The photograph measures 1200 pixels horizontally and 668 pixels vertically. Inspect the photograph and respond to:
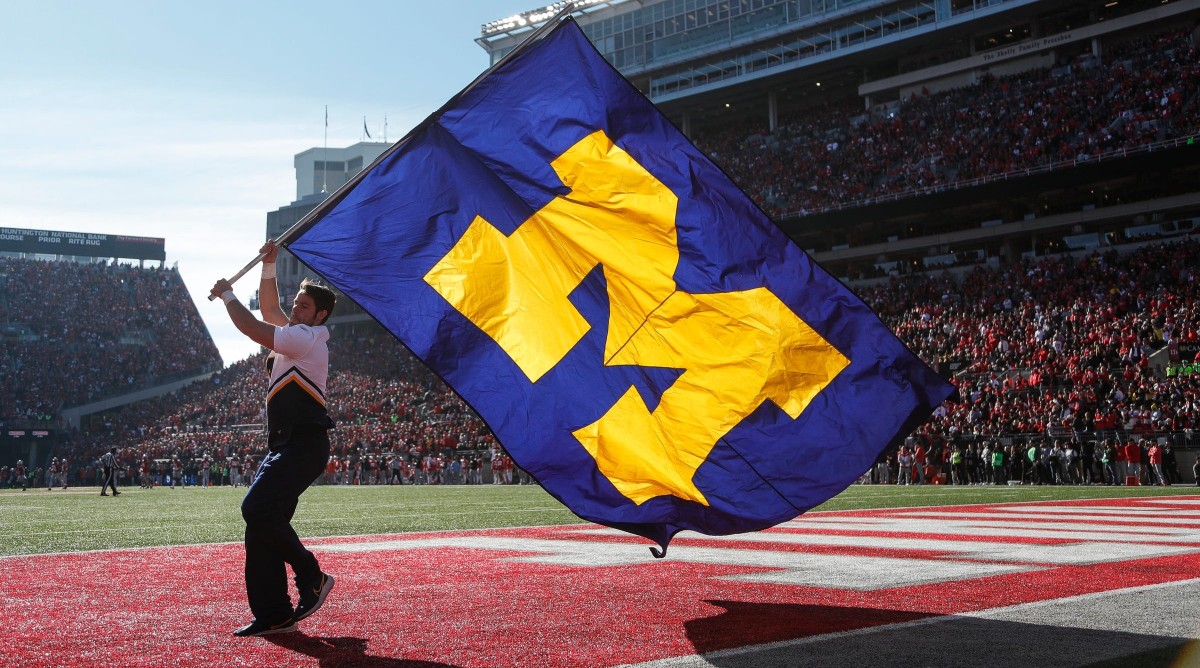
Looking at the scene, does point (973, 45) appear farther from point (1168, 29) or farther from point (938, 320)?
point (938, 320)

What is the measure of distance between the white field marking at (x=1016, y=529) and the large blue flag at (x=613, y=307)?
5072mm

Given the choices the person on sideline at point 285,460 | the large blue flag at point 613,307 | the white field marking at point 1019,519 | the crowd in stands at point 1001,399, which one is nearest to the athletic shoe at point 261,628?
the person on sideline at point 285,460

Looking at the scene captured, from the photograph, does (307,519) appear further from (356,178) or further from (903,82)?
(903,82)

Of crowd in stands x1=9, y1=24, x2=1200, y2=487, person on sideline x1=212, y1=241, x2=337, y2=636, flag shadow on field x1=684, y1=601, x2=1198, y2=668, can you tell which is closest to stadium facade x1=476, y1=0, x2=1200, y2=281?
crowd in stands x1=9, y1=24, x2=1200, y2=487

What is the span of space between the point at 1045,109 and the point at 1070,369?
18.2 metres

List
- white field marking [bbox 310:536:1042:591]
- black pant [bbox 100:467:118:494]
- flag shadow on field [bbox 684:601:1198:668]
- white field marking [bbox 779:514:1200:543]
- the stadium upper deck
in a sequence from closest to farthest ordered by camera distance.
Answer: flag shadow on field [bbox 684:601:1198:668], white field marking [bbox 310:536:1042:591], white field marking [bbox 779:514:1200:543], black pant [bbox 100:467:118:494], the stadium upper deck

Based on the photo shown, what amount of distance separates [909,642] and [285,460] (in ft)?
10.5

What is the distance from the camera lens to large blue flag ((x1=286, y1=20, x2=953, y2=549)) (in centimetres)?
610

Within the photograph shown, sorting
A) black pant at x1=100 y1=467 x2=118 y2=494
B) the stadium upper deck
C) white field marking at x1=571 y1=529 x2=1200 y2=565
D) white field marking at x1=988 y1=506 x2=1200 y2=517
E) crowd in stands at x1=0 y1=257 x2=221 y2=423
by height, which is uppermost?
the stadium upper deck

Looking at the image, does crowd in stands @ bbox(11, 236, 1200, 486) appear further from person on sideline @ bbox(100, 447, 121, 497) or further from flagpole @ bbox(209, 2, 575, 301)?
flagpole @ bbox(209, 2, 575, 301)

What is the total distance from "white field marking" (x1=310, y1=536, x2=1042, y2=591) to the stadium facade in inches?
1421

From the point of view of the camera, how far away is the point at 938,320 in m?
39.8

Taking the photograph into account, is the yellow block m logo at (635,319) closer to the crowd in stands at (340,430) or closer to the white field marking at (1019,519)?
the white field marking at (1019,519)

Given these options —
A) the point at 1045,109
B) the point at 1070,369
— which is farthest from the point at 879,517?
the point at 1045,109
